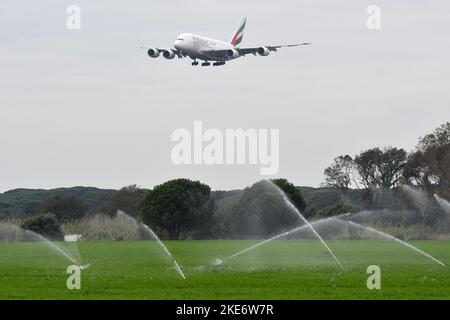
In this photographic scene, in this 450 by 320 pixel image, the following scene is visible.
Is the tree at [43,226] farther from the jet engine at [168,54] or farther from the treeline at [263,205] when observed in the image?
the jet engine at [168,54]

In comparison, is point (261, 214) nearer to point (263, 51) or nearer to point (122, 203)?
point (263, 51)

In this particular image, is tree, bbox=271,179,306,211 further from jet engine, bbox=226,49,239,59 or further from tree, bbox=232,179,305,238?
jet engine, bbox=226,49,239,59

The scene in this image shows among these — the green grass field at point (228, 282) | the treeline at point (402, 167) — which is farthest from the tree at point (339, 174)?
the green grass field at point (228, 282)

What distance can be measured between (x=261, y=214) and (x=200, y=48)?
68.5ft

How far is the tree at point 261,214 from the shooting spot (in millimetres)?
138375

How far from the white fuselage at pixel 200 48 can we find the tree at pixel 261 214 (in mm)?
18140

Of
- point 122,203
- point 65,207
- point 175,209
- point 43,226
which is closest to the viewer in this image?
point 43,226

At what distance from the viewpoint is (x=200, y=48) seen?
13262cm

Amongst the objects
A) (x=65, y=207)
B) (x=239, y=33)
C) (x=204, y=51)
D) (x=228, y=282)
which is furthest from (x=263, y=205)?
(x=228, y=282)

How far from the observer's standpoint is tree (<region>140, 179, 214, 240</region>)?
140875mm

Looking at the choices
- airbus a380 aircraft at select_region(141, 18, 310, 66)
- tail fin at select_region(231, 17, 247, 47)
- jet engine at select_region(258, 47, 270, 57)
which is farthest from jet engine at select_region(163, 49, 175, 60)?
tail fin at select_region(231, 17, 247, 47)

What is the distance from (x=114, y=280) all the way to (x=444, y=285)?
11.9 metres

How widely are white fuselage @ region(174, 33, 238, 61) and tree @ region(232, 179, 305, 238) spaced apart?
59.5ft
